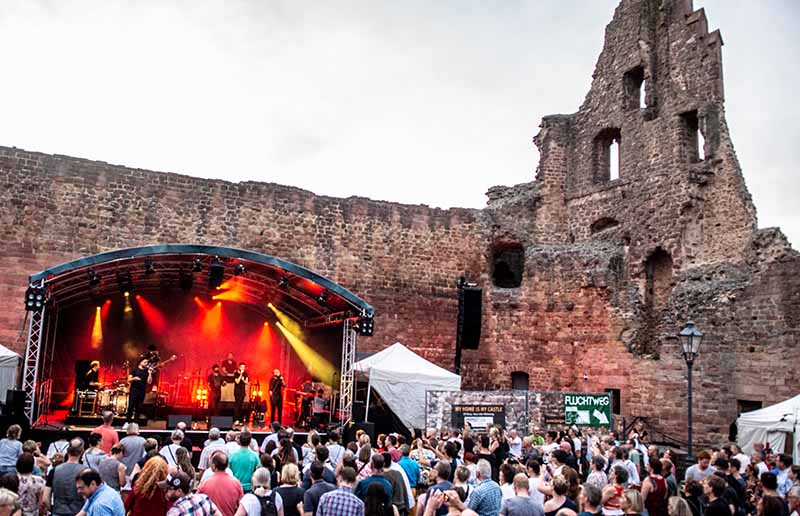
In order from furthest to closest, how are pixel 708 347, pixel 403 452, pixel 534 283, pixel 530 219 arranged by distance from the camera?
pixel 530 219
pixel 534 283
pixel 708 347
pixel 403 452

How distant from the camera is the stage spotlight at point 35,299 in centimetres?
1358

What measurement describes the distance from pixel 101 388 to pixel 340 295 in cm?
595

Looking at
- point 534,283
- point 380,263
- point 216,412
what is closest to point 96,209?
point 216,412

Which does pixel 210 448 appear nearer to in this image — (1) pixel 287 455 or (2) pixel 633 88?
(1) pixel 287 455

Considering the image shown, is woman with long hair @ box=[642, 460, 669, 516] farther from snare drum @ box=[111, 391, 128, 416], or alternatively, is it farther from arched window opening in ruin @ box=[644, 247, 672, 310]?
arched window opening in ruin @ box=[644, 247, 672, 310]

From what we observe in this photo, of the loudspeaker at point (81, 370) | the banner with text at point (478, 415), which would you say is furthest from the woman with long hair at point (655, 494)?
the loudspeaker at point (81, 370)

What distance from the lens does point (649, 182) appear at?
2088cm

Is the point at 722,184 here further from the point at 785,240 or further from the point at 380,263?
the point at 380,263

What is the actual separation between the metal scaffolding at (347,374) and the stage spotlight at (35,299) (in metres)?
6.30

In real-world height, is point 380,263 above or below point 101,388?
above

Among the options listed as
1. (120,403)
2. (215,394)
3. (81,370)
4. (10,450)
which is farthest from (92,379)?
(10,450)

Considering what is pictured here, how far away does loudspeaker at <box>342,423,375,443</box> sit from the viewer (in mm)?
14686

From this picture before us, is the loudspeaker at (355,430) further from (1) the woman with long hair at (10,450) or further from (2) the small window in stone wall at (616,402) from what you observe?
(2) the small window in stone wall at (616,402)

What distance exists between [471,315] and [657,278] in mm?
5379
